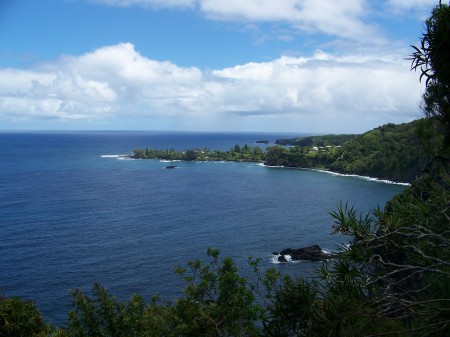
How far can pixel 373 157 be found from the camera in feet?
371

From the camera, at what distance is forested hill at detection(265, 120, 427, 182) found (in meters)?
97.9

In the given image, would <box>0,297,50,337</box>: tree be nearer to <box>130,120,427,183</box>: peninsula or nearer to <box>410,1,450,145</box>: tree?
<box>410,1,450,145</box>: tree

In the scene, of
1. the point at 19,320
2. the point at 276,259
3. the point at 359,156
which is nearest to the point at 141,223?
the point at 276,259

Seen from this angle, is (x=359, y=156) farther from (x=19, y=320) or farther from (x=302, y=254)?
(x=19, y=320)

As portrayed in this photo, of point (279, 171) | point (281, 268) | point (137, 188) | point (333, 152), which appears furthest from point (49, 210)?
point (333, 152)

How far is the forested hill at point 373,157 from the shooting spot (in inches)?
3853

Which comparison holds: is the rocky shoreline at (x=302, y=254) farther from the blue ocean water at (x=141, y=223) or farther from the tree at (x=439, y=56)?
the tree at (x=439, y=56)

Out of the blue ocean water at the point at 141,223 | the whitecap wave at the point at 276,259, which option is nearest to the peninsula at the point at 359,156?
the blue ocean water at the point at 141,223

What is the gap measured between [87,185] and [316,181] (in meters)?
52.2

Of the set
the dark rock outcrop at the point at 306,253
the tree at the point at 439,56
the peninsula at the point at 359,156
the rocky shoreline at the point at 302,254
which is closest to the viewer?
the tree at the point at 439,56

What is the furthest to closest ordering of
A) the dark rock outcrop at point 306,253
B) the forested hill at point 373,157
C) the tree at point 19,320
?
the forested hill at point 373,157 < the dark rock outcrop at point 306,253 < the tree at point 19,320

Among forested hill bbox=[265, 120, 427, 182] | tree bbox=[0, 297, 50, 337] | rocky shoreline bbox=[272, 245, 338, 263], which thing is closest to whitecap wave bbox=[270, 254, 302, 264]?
rocky shoreline bbox=[272, 245, 338, 263]

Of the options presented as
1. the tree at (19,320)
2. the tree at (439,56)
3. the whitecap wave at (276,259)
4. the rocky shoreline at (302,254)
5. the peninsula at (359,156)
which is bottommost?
the whitecap wave at (276,259)

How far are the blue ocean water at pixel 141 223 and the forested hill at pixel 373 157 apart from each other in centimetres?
793
